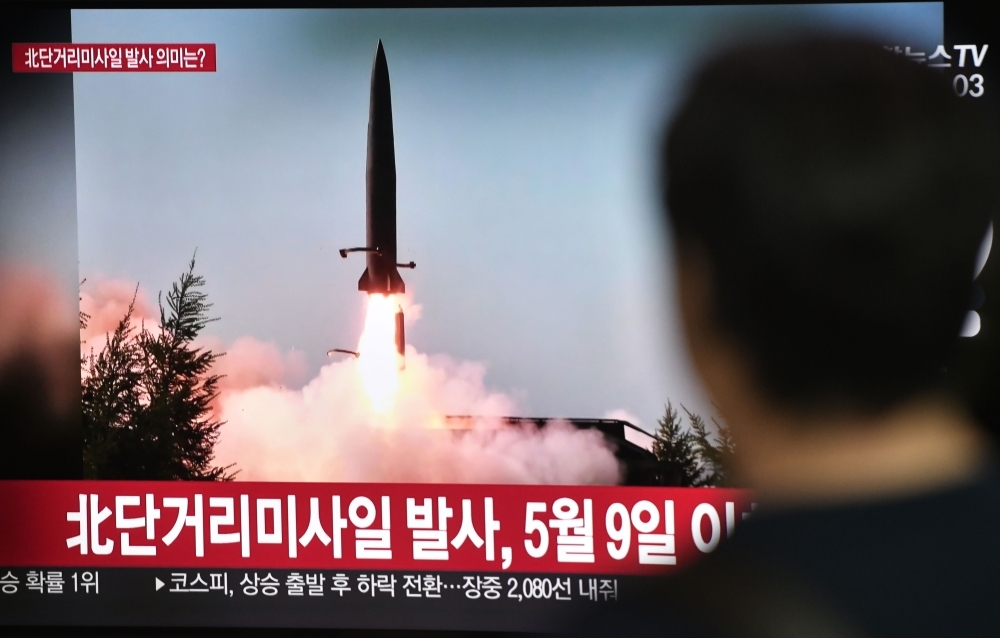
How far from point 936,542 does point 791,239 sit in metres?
0.27

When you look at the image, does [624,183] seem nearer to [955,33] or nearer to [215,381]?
[955,33]

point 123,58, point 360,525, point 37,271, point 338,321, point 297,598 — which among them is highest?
point 123,58

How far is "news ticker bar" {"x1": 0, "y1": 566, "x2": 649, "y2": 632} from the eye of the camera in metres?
2.86

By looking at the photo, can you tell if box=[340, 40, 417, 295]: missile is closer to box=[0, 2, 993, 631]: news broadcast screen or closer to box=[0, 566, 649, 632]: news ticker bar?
box=[0, 2, 993, 631]: news broadcast screen

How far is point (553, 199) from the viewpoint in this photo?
2.86 metres

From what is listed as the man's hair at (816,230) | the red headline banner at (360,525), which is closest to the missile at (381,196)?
the red headline banner at (360,525)

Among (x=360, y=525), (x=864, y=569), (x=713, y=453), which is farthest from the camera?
(x=360, y=525)

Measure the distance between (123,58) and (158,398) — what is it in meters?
1.00

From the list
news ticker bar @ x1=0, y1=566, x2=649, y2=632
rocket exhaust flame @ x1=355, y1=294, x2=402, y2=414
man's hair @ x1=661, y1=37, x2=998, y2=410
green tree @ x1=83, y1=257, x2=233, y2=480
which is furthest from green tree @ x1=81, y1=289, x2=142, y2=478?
man's hair @ x1=661, y1=37, x2=998, y2=410

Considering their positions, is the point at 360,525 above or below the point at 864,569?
above

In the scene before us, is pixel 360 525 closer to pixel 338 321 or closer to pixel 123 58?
pixel 338 321

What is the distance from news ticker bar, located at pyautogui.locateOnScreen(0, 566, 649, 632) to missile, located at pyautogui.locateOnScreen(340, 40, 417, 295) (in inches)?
33.8

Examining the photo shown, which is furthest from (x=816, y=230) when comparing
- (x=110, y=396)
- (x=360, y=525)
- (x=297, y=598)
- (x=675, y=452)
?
(x=110, y=396)

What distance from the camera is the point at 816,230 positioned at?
844 mm
